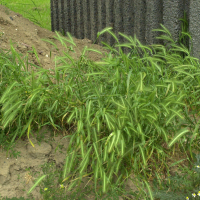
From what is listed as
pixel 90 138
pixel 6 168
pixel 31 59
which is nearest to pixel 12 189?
pixel 6 168

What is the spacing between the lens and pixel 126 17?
3691 millimetres

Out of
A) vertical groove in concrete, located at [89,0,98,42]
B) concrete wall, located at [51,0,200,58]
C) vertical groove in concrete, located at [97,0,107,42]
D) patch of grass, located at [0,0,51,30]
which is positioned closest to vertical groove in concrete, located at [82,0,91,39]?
concrete wall, located at [51,0,200,58]

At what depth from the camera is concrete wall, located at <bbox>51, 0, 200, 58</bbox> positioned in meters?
3.07

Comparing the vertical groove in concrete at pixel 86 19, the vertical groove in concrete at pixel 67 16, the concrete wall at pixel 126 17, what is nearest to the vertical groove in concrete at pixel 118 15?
the concrete wall at pixel 126 17

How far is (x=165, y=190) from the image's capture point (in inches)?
82.7

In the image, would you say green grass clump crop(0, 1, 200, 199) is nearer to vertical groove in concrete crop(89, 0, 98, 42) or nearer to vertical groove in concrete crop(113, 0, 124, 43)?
vertical groove in concrete crop(113, 0, 124, 43)

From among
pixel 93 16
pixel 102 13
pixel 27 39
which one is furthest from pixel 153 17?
pixel 27 39

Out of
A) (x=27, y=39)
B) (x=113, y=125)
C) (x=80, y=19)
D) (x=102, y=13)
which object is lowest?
(x=113, y=125)

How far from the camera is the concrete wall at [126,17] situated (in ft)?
10.1

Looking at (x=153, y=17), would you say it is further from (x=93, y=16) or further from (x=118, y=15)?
(x=93, y=16)

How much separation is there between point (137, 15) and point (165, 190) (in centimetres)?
209

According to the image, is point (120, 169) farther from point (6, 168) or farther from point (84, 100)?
point (6, 168)

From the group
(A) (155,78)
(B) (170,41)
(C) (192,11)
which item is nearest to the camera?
(A) (155,78)

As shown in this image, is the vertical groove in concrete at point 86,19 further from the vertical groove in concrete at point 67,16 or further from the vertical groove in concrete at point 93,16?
the vertical groove in concrete at point 67,16
